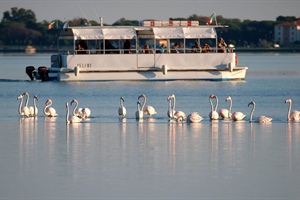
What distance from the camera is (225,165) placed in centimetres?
2180

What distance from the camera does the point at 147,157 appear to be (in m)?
22.9

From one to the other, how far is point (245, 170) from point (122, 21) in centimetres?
11396

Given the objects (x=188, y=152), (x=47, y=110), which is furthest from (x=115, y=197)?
(x=47, y=110)

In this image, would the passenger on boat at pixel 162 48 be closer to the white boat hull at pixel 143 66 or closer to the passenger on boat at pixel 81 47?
the white boat hull at pixel 143 66

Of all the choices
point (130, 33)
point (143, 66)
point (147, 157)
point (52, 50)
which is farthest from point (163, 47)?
point (52, 50)

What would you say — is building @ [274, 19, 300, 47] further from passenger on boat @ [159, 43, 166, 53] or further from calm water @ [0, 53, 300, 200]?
calm water @ [0, 53, 300, 200]

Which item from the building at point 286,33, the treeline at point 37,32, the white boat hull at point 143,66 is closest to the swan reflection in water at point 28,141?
the white boat hull at point 143,66

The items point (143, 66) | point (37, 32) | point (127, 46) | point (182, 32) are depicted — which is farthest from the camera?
point (37, 32)

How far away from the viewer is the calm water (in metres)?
19.0

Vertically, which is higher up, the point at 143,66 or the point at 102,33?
Answer: the point at 102,33

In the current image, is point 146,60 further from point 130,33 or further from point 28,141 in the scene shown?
point 28,141

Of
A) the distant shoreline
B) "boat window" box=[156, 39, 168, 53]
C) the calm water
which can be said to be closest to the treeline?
the distant shoreline

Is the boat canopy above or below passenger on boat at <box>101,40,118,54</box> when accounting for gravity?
above

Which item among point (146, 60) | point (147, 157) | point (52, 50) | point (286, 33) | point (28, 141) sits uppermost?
point (286, 33)
